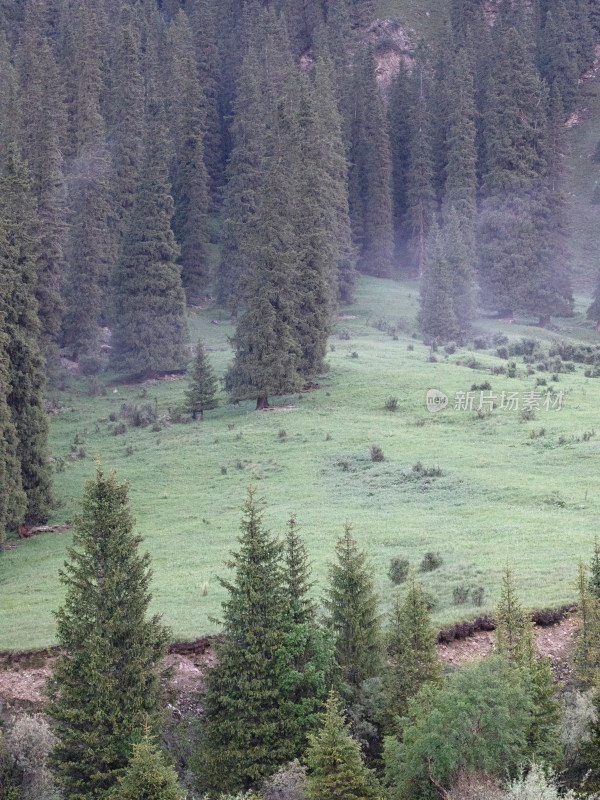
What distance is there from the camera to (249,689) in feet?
54.0

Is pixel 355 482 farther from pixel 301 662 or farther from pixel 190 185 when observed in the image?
pixel 190 185

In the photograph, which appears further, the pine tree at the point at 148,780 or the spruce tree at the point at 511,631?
the spruce tree at the point at 511,631

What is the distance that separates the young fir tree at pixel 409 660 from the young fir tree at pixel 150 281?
42285mm

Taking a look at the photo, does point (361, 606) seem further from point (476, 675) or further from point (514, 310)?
point (514, 310)

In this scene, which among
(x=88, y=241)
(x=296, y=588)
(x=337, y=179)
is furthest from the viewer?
(x=337, y=179)

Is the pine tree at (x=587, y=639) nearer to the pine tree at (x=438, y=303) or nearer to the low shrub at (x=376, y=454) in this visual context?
the low shrub at (x=376, y=454)

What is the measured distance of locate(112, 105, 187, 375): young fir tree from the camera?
57.3 metres

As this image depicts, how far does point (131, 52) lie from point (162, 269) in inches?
905

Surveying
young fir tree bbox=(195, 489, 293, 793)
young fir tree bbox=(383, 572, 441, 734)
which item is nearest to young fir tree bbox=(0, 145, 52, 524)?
young fir tree bbox=(195, 489, 293, 793)

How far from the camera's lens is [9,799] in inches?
618

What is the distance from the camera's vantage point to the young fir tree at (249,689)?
16281 millimetres

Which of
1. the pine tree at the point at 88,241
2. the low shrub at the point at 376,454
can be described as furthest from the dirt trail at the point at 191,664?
the pine tree at the point at 88,241

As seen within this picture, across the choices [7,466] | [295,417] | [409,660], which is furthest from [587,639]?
[295,417]

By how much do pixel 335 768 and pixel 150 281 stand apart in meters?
46.0
